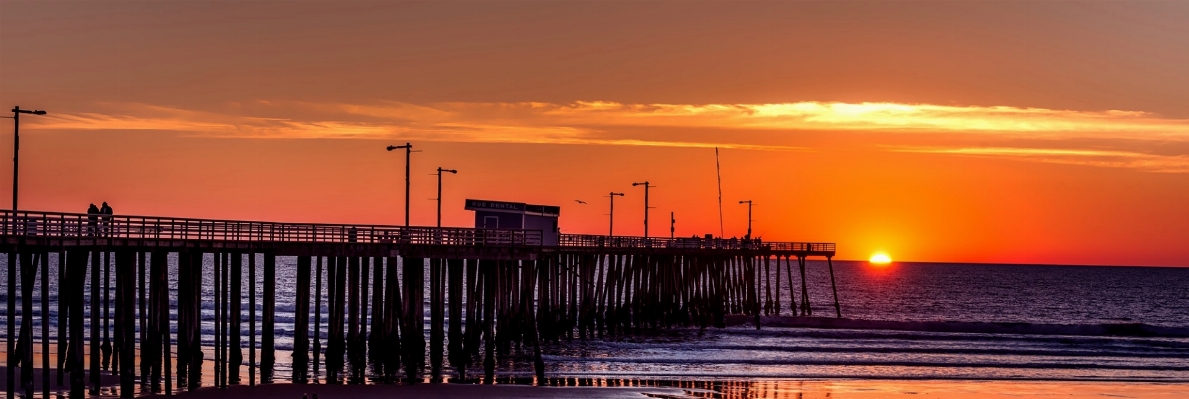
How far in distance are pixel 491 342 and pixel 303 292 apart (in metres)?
6.69

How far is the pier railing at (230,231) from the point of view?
32.4 meters

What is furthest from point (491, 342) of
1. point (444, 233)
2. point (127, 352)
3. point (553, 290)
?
point (127, 352)

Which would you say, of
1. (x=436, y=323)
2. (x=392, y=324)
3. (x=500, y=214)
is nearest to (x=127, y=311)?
(x=392, y=324)

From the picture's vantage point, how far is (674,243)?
69500 mm

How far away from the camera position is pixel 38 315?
77.0m

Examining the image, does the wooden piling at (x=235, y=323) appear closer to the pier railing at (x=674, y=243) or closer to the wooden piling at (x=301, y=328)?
the wooden piling at (x=301, y=328)

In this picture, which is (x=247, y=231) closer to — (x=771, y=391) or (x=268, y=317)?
(x=268, y=317)

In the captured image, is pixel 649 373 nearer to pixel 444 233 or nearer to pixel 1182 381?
pixel 444 233

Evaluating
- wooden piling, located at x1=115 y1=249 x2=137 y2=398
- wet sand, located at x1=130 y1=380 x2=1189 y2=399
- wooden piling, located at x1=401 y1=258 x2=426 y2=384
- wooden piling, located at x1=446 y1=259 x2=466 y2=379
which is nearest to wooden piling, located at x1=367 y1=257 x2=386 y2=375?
wooden piling, located at x1=401 y1=258 x2=426 y2=384

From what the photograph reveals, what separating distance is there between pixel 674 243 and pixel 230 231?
32666 mm

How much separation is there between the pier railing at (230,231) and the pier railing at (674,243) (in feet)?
20.7

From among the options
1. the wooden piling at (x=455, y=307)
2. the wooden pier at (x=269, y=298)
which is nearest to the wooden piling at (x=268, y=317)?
the wooden pier at (x=269, y=298)

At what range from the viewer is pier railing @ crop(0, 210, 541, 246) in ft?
106

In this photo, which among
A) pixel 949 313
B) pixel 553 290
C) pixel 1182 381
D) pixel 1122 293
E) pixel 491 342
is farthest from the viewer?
pixel 1122 293
